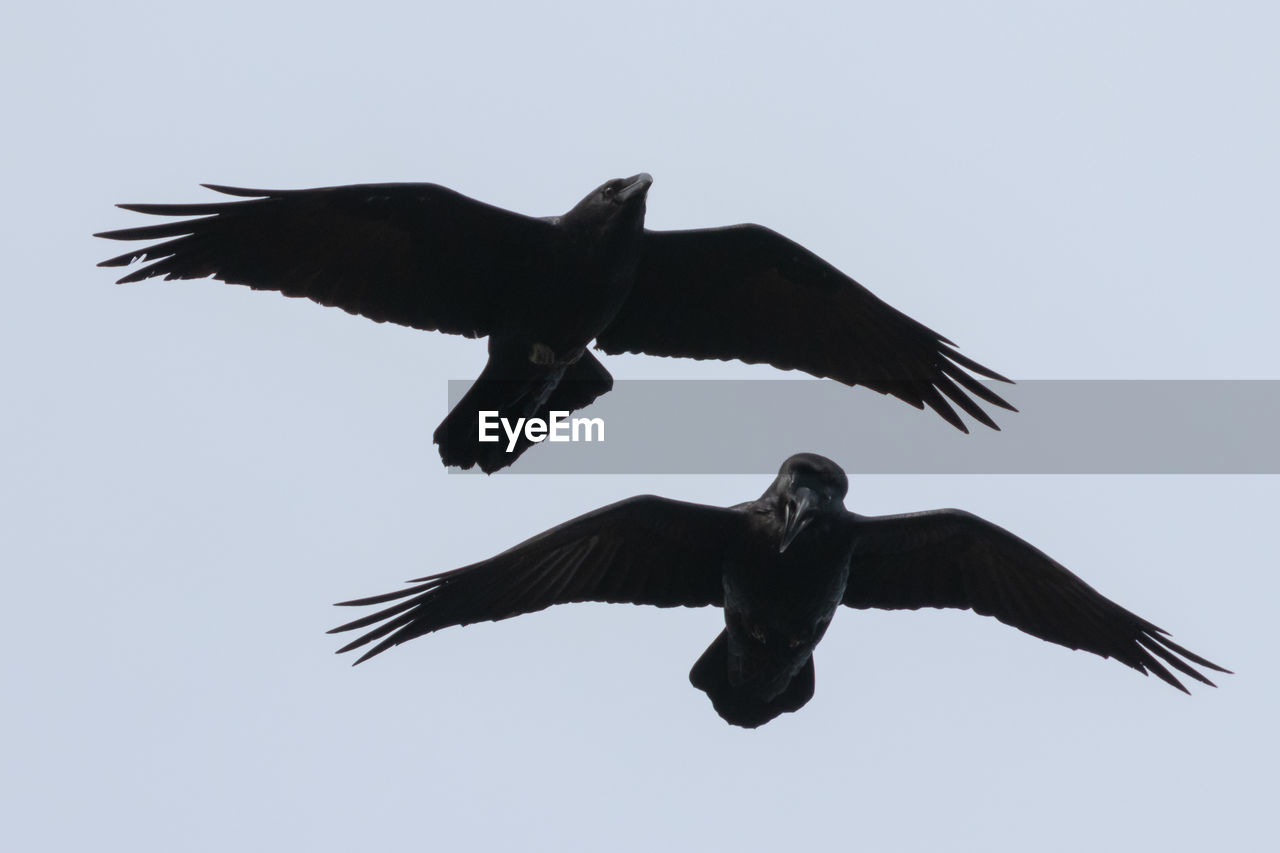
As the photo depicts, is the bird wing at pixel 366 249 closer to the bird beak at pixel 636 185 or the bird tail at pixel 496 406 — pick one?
the bird tail at pixel 496 406

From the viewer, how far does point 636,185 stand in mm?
10438

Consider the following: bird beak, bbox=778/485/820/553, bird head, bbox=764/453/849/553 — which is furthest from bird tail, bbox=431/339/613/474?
bird beak, bbox=778/485/820/553

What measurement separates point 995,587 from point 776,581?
3.53 ft

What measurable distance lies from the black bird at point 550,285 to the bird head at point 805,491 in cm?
104

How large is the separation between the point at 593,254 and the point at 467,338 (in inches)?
34.1

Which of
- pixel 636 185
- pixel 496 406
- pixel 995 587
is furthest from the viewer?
pixel 496 406

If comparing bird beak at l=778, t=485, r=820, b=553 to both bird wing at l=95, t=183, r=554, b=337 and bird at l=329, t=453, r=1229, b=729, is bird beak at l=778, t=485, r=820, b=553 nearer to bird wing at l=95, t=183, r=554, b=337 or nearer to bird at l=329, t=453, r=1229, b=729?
bird at l=329, t=453, r=1229, b=729

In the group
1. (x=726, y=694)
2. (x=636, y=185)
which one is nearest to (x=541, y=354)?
(x=636, y=185)

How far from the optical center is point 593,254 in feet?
34.6

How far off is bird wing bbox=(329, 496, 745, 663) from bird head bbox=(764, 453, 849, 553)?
0.25 m

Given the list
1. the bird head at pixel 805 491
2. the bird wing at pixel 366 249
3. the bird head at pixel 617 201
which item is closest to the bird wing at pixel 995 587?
the bird head at pixel 805 491

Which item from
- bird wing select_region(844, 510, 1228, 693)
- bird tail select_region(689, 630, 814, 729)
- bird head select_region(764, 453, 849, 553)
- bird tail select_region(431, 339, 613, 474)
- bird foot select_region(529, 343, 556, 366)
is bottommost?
bird tail select_region(689, 630, 814, 729)

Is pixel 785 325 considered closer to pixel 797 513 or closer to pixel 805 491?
pixel 805 491

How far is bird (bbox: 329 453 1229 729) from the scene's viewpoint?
10.3m
